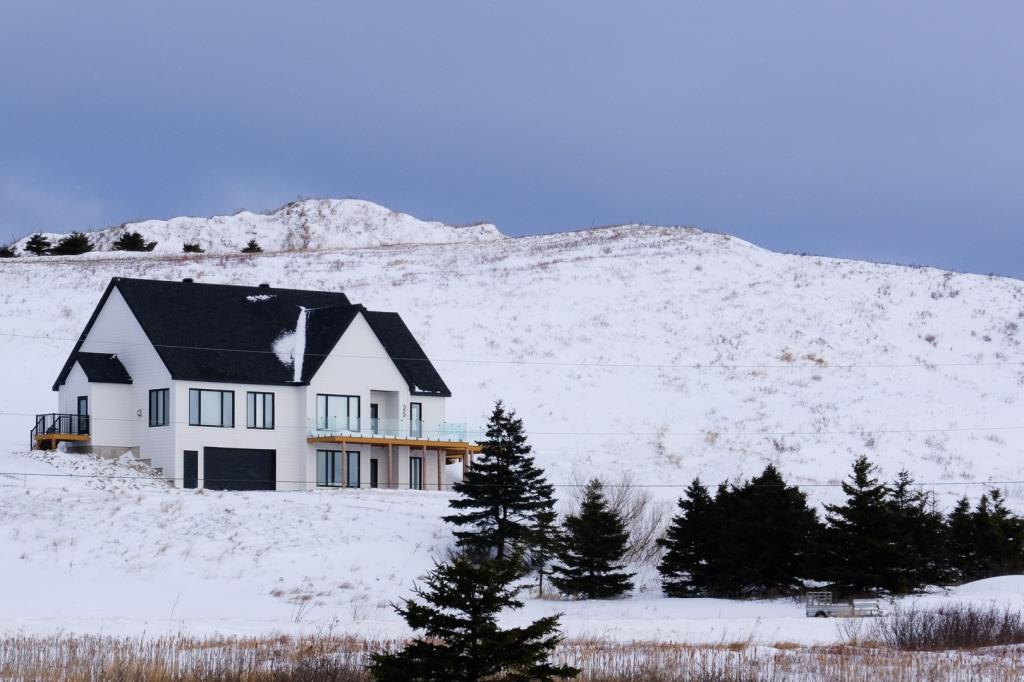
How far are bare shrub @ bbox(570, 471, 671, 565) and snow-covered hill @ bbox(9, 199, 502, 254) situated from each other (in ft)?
378

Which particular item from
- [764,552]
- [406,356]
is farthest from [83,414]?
[764,552]

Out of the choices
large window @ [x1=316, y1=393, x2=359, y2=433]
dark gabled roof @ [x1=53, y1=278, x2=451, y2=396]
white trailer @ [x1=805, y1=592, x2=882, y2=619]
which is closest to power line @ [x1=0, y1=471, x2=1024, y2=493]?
large window @ [x1=316, y1=393, x2=359, y2=433]

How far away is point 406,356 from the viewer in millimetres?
61906

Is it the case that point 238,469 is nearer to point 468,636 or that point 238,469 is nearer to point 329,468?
point 329,468

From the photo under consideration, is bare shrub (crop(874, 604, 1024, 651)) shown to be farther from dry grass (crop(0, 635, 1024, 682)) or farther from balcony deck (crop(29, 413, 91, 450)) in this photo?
balcony deck (crop(29, 413, 91, 450))

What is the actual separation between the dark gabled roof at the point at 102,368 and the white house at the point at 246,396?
0.19ft

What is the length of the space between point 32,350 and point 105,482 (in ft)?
90.0

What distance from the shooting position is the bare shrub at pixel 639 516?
47.2m

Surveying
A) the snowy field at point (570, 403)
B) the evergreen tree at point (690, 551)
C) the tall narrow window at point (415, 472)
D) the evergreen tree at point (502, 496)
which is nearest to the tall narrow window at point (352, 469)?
the tall narrow window at point (415, 472)

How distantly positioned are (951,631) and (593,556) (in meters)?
14.0

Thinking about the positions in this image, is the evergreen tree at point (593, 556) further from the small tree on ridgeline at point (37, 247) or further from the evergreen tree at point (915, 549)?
the small tree on ridgeline at point (37, 247)

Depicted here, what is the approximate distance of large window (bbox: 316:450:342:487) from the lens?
56656 mm

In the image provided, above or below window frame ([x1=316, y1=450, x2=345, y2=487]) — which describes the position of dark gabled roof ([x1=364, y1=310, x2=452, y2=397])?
above

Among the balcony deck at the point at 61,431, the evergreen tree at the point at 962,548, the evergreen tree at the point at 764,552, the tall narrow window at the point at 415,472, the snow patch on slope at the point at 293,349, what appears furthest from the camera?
the tall narrow window at the point at 415,472
